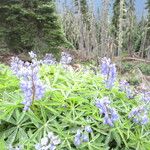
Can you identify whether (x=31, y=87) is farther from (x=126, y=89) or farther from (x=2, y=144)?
(x=126, y=89)

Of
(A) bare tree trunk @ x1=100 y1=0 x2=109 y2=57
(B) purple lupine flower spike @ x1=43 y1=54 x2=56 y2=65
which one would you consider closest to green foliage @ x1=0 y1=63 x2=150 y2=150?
(B) purple lupine flower spike @ x1=43 y1=54 x2=56 y2=65

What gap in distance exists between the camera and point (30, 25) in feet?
57.9

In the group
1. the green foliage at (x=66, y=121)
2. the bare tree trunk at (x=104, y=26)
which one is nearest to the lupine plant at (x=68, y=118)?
the green foliage at (x=66, y=121)

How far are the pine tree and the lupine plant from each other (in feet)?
42.2

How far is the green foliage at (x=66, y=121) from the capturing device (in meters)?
2.97

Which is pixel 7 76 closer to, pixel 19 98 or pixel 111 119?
pixel 19 98

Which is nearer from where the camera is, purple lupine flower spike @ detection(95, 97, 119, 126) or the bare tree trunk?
purple lupine flower spike @ detection(95, 97, 119, 126)

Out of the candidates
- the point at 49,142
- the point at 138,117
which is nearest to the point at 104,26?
the point at 138,117

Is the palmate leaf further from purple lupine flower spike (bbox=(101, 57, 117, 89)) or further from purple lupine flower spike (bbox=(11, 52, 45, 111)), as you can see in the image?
purple lupine flower spike (bbox=(101, 57, 117, 89))

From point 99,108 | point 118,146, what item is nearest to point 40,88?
point 99,108

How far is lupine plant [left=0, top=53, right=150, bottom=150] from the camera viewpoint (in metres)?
2.95

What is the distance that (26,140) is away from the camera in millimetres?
2902

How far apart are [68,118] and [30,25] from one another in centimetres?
1489

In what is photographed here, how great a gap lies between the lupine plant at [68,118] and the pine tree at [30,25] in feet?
42.2
